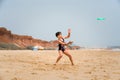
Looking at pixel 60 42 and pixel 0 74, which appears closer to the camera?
pixel 0 74

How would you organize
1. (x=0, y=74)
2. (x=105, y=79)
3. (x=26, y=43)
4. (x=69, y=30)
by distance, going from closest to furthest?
(x=105, y=79)
(x=0, y=74)
(x=69, y=30)
(x=26, y=43)

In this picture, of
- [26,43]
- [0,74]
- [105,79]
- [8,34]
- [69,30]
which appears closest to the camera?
[105,79]

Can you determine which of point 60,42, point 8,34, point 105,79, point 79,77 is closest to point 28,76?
point 79,77

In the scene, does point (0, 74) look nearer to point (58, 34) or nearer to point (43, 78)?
point (43, 78)

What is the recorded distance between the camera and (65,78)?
527cm

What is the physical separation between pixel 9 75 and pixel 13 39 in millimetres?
50907

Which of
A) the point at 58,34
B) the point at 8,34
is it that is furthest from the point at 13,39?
the point at 58,34

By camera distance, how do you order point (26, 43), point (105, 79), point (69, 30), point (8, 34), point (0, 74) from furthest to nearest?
point (26, 43) < point (8, 34) < point (69, 30) < point (0, 74) < point (105, 79)

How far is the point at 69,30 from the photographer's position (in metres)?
8.00

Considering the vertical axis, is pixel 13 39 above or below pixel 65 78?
above

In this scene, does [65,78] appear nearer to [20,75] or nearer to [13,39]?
[20,75]

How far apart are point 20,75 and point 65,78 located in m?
0.89

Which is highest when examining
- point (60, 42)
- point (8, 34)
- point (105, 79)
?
point (8, 34)

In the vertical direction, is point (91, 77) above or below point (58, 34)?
below
